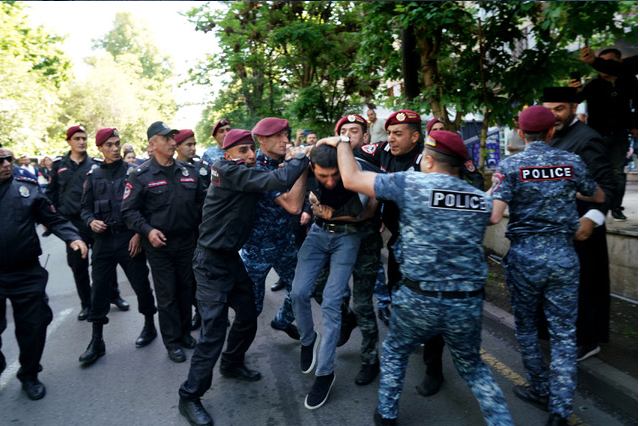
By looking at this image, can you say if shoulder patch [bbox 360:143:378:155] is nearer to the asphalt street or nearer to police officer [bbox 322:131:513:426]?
police officer [bbox 322:131:513:426]

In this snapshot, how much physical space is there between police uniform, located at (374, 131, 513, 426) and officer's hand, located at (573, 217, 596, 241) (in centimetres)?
96

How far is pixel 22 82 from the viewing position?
55.2 feet

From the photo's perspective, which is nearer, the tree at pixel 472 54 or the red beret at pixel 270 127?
the red beret at pixel 270 127

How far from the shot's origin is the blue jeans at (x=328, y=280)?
11.1 ft

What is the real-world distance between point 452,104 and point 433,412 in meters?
4.07

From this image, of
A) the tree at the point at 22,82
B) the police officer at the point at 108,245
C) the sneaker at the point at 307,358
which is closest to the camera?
the sneaker at the point at 307,358

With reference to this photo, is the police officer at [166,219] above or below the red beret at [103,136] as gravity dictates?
below

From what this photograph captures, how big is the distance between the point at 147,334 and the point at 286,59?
344 inches

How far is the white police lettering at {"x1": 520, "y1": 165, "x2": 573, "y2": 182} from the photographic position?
289cm

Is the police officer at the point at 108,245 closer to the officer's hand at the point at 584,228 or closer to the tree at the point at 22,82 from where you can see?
the officer's hand at the point at 584,228

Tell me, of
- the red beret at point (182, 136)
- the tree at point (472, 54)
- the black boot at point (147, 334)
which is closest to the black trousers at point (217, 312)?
the black boot at point (147, 334)

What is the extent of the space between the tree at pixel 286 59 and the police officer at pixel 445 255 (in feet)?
23.4

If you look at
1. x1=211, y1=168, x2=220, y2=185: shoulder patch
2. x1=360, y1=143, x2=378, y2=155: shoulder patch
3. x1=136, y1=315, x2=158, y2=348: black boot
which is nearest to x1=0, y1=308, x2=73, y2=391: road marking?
x1=136, y1=315, x2=158, y2=348: black boot

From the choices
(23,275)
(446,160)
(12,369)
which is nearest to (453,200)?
(446,160)
